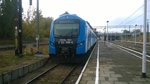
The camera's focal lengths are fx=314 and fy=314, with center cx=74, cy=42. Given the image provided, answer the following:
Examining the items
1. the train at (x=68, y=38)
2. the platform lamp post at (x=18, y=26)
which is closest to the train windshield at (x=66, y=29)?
the train at (x=68, y=38)

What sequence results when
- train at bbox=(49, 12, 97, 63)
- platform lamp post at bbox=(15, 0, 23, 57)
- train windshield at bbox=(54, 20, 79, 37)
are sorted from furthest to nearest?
platform lamp post at bbox=(15, 0, 23, 57), train windshield at bbox=(54, 20, 79, 37), train at bbox=(49, 12, 97, 63)

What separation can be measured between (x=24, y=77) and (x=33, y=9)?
60430 mm

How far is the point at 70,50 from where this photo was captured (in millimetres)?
20250

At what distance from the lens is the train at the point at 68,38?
66.5 ft

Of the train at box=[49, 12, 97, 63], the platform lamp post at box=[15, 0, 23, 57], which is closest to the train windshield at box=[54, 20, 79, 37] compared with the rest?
the train at box=[49, 12, 97, 63]

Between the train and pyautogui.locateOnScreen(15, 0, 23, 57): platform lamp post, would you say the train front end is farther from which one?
→ pyautogui.locateOnScreen(15, 0, 23, 57): platform lamp post

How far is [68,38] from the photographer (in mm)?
20406

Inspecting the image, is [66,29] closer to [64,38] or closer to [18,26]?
[64,38]

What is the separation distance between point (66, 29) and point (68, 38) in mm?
697

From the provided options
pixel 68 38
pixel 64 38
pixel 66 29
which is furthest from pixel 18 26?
Answer: pixel 68 38

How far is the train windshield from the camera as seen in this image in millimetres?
20594

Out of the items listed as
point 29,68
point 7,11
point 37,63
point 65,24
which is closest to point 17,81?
point 29,68

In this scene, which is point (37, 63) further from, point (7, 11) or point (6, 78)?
point (7, 11)

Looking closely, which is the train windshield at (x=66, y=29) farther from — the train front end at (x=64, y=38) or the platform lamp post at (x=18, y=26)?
the platform lamp post at (x=18, y=26)
